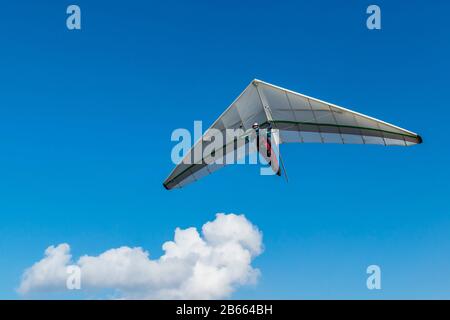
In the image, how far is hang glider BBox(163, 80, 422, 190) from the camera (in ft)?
93.7

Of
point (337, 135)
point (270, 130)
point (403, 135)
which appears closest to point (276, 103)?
point (270, 130)

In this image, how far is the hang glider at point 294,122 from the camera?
2855 centimetres

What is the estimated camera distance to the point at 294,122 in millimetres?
31188

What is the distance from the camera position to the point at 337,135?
30984 mm

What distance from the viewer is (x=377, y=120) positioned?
27938 mm
